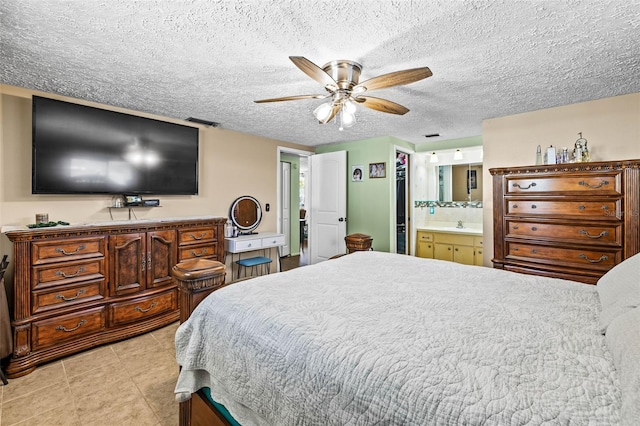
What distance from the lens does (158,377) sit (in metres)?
2.19

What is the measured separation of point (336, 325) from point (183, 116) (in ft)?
10.5

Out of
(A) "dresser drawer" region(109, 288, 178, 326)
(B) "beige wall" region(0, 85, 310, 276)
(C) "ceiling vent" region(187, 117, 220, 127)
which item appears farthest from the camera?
(C) "ceiling vent" region(187, 117, 220, 127)

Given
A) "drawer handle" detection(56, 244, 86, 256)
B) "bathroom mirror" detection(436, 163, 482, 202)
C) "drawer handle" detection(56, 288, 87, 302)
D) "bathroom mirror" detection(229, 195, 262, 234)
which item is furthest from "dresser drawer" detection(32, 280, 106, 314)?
"bathroom mirror" detection(436, 163, 482, 202)

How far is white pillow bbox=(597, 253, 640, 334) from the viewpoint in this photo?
1.00 m

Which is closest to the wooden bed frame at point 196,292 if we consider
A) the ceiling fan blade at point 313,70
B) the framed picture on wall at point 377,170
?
the ceiling fan blade at point 313,70

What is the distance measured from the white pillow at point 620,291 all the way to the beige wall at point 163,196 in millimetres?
3814

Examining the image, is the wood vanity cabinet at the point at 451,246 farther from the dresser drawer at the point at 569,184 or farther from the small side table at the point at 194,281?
the small side table at the point at 194,281

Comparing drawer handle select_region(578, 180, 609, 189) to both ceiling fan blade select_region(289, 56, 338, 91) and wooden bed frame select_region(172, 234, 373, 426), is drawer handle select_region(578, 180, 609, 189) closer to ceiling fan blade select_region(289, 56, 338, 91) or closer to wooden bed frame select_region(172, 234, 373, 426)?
ceiling fan blade select_region(289, 56, 338, 91)

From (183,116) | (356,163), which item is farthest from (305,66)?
(356,163)

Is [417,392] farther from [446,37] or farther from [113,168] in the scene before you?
[113,168]

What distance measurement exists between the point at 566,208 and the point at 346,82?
2.23 metres

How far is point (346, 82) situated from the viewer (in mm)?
2020

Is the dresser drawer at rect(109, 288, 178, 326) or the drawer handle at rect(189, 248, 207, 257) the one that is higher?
the drawer handle at rect(189, 248, 207, 257)

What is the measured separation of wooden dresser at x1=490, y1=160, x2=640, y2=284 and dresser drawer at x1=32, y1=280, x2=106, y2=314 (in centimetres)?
377
